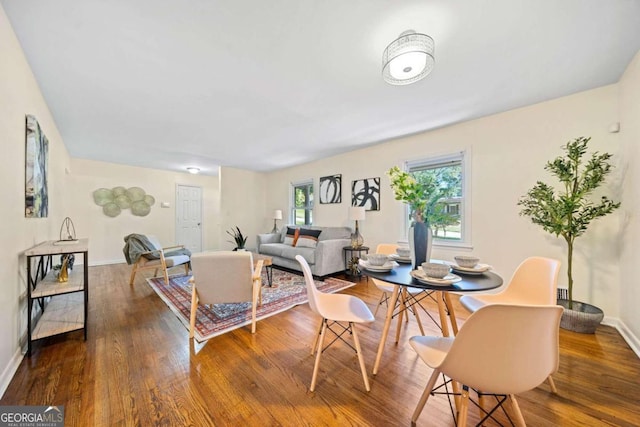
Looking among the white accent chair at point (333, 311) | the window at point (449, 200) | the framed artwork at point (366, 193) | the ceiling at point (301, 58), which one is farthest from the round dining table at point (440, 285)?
the framed artwork at point (366, 193)

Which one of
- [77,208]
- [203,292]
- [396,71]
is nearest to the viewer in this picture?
[396,71]

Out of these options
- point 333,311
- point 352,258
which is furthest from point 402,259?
point 352,258

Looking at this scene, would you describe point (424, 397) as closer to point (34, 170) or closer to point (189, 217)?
point (34, 170)

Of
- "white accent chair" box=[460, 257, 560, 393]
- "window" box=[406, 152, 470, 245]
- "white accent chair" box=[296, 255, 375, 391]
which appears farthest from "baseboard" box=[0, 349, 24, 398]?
"window" box=[406, 152, 470, 245]

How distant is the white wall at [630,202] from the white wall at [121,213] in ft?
25.6

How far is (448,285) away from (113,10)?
8.34ft

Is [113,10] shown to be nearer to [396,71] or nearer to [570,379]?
[396,71]

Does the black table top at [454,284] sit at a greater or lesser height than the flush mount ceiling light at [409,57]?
lesser

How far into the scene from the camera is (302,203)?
5812mm

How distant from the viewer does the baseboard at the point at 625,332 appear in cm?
184

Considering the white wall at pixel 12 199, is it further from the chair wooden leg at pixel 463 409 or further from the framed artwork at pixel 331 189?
the framed artwork at pixel 331 189

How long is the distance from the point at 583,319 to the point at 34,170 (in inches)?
198

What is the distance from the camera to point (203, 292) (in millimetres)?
2146

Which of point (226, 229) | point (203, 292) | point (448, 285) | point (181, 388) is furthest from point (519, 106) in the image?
point (226, 229)
